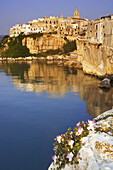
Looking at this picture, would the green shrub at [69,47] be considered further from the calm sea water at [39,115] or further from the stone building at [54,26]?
the calm sea water at [39,115]

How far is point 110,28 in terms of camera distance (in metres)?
28.8

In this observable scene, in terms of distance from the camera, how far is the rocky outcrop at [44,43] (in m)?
93.1

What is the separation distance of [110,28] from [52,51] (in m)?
64.2

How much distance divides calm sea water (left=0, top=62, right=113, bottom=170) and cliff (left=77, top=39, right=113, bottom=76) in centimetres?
400

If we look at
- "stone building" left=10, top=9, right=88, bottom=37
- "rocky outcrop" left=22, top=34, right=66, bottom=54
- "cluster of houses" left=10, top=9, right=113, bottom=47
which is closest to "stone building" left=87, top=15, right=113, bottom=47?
"cluster of houses" left=10, top=9, right=113, bottom=47

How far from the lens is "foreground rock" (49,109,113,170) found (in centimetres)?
567

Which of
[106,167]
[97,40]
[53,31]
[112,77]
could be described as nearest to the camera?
[106,167]

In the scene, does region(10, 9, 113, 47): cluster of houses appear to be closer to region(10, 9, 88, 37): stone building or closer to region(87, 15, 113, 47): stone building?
region(10, 9, 88, 37): stone building

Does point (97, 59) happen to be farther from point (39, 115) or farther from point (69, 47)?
point (69, 47)

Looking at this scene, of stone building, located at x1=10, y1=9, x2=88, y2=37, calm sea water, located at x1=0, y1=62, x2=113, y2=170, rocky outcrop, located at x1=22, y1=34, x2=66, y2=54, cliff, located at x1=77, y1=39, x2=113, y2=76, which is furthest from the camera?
stone building, located at x1=10, y1=9, x2=88, y2=37

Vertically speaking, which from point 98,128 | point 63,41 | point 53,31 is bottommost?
point 98,128

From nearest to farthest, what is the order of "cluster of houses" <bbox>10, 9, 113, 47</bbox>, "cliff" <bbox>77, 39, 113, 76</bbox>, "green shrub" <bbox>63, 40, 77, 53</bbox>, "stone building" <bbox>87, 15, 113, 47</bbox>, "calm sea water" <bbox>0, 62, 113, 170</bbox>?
1. "calm sea water" <bbox>0, 62, 113, 170</bbox>
2. "stone building" <bbox>87, 15, 113, 47</bbox>
3. "cliff" <bbox>77, 39, 113, 76</bbox>
4. "green shrub" <bbox>63, 40, 77, 53</bbox>
5. "cluster of houses" <bbox>10, 9, 113, 47</bbox>

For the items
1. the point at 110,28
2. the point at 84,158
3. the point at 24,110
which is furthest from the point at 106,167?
the point at 110,28

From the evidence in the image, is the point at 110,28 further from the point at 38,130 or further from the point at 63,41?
the point at 63,41
